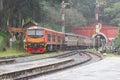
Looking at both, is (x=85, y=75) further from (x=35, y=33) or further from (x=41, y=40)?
(x=35, y=33)

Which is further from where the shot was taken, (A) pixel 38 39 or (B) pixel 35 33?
(B) pixel 35 33

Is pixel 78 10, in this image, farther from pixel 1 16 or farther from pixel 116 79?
pixel 116 79

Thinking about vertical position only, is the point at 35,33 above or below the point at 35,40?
above

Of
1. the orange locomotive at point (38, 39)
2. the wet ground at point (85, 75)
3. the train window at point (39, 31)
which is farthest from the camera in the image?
the train window at point (39, 31)

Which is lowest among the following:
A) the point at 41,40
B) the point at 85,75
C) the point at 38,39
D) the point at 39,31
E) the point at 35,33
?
the point at 85,75

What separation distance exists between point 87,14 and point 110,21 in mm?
9399

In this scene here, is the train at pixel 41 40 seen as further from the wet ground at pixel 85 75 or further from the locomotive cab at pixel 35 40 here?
the wet ground at pixel 85 75

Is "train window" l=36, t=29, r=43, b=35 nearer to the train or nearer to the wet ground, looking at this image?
the train

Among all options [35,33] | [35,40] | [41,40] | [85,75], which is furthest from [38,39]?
[85,75]

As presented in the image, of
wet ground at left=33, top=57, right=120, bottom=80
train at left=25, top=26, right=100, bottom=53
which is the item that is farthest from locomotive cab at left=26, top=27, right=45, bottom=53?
wet ground at left=33, top=57, right=120, bottom=80

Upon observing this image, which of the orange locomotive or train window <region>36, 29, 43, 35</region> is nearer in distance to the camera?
the orange locomotive

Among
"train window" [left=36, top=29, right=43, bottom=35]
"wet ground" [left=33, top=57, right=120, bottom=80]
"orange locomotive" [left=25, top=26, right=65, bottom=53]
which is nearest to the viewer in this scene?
"wet ground" [left=33, top=57, right=120, bottom=80]

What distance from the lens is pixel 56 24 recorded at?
89.7 m

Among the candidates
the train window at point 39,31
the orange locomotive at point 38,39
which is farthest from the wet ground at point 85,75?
the train window at point 39,31
